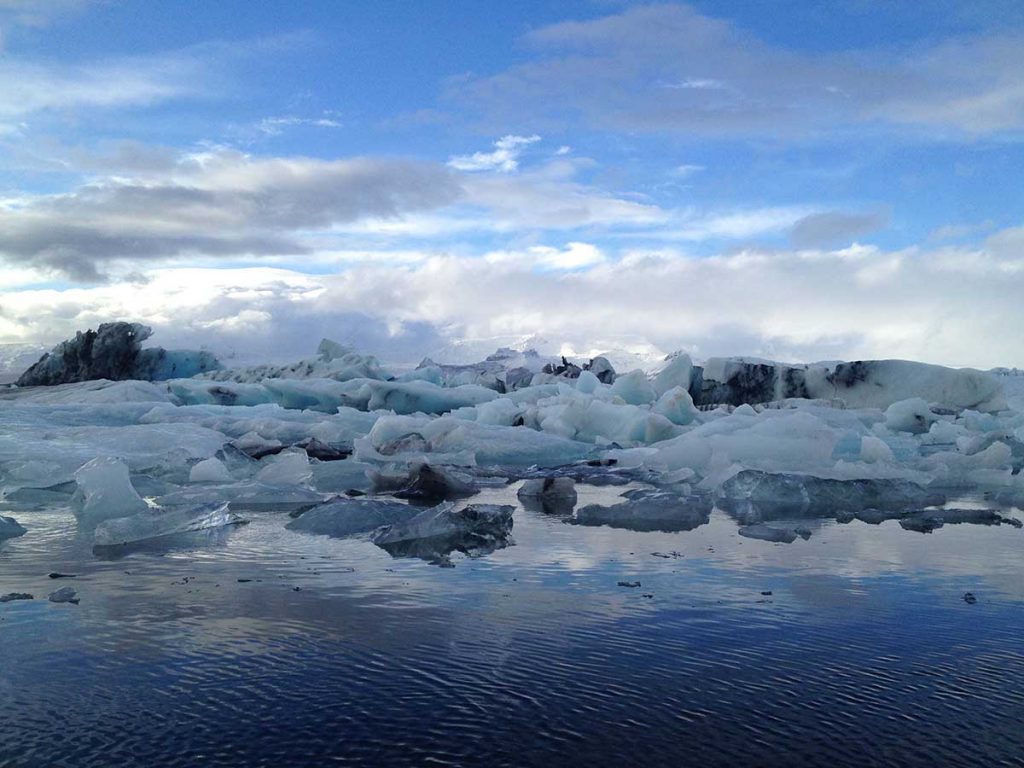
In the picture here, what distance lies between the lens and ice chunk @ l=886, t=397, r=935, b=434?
14.3m

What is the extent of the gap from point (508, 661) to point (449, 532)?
210 centimetres

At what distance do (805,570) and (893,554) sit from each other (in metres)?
0.75

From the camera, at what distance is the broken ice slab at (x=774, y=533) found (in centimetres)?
461

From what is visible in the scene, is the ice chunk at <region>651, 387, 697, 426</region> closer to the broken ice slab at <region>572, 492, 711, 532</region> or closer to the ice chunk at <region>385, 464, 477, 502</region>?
the ice chunk at <region>385, 464, 477, 502</region>

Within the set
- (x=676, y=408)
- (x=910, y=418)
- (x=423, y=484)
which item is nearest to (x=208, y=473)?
(x=423, y=484)

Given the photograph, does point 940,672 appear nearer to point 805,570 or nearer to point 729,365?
point 805,570

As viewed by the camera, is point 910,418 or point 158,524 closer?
point 158,524

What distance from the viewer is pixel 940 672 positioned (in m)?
2.33

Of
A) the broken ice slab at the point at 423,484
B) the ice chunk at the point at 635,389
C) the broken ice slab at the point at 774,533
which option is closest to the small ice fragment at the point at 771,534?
the broken ice slab at the point at 774,533

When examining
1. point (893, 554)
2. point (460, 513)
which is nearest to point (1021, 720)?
point (893, 554)

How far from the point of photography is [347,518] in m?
4.87

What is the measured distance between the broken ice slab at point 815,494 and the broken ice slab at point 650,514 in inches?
29.5

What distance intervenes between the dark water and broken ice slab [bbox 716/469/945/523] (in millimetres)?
2411

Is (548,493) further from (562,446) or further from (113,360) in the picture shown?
(113,360)
